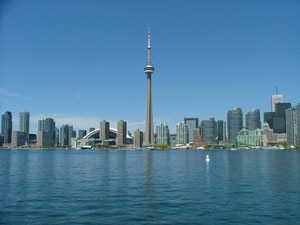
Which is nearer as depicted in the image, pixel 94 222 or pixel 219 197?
pixel 94 222

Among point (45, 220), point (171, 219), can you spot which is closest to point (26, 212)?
point (45, 220)

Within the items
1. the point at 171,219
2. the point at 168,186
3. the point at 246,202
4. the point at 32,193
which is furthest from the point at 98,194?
the point at 246,202

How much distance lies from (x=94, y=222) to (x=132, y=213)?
464 cm

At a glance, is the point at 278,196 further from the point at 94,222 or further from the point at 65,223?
the point at 65,223

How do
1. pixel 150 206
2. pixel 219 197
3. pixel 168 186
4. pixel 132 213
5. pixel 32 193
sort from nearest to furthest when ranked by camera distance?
pixel 132 213 < pixel 150 206 < pixel 219 197 < pixel 32 193 < pixel 168 186

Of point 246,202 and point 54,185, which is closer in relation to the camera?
point 246,202

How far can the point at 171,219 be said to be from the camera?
100 ft

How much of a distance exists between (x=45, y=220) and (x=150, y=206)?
11.5m

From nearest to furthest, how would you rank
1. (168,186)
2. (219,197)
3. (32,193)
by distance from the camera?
1. (219,197)
2. (32,193)
3. (168,186)

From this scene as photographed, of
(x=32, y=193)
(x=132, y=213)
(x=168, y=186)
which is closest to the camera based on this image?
(x=132, y=213)

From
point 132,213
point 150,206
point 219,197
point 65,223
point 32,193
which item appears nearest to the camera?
point 65,223

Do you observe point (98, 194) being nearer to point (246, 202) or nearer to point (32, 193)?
point (32, 193)

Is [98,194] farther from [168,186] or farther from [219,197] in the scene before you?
[219,197]

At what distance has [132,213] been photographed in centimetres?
3288
